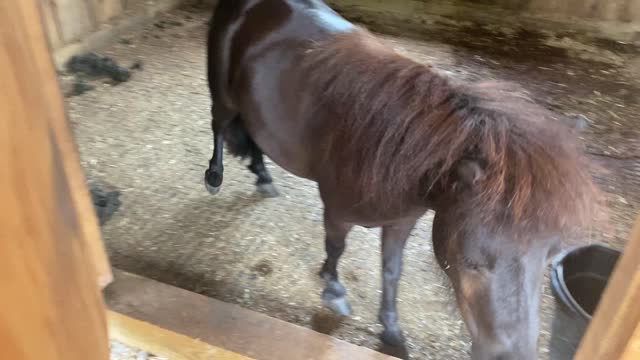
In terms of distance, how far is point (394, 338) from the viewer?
5.34ft

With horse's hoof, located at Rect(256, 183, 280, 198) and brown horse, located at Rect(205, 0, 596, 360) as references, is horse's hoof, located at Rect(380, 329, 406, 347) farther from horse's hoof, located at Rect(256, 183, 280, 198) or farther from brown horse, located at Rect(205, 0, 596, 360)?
horse's hoof, located at Rect(256, 183, 280, 198)

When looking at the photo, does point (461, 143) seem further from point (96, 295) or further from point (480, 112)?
point (96, 295)

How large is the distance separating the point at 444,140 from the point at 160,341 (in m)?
0.81

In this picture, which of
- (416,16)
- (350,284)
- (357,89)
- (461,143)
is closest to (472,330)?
(461,143)

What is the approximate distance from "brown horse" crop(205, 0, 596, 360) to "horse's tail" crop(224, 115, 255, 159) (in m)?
0.35

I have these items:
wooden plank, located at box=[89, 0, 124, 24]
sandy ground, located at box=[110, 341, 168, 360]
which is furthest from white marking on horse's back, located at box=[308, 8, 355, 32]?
wooden plank, located at box=[89, 0, 124, 24]

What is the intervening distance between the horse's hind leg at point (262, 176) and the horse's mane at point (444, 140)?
2.37 ft

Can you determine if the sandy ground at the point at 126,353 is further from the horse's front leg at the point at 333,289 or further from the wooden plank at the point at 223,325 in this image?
the horse's front leg at the point at 333,289

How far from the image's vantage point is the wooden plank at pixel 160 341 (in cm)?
142

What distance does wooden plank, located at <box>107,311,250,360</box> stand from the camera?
1416 millimetres

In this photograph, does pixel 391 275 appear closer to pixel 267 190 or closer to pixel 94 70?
pixel 267 190

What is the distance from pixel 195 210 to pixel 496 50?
5.46ft

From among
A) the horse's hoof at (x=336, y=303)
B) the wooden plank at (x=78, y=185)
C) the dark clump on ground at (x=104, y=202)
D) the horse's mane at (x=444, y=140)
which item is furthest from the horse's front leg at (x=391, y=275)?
the dark clump on ground at (x=104, y=202)

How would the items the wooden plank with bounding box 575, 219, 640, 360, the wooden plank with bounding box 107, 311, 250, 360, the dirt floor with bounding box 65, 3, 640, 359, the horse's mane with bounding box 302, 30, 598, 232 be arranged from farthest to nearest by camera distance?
the dirt floor with bounding box 65, 3, 640, 359, the wooden plank with bounding box 107, 311, 250, 360, the horse's mane with bounding box 302, 30, 598, 232, the wooden plank with bounding box 575, 219, 640, 360
